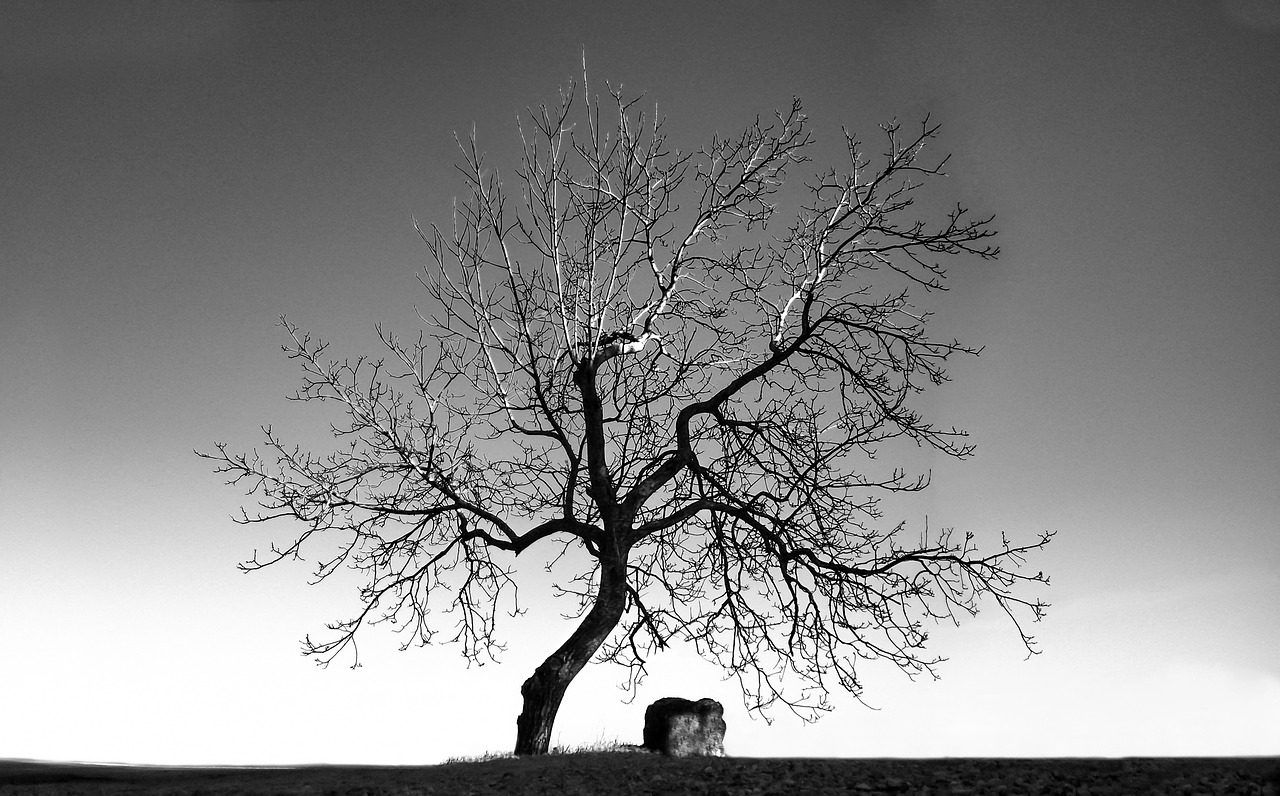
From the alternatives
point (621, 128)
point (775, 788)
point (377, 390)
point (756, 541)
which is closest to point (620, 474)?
point (756, 541)

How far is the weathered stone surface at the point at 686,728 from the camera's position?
415 inches

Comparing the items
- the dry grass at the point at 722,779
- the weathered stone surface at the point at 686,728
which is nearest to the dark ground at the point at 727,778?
the dry grass at the point at 722,779

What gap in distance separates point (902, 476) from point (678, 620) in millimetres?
3001

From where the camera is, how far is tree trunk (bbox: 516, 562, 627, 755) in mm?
10594

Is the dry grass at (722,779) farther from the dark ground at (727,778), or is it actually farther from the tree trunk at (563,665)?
the tree trunk at (563,665)

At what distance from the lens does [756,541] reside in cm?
1158

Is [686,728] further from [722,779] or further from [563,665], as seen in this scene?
[722,779]

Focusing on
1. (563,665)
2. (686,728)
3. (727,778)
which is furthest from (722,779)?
(563,665)

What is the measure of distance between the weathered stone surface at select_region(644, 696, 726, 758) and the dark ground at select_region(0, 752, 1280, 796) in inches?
40.5

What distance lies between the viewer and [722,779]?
26.0 feet

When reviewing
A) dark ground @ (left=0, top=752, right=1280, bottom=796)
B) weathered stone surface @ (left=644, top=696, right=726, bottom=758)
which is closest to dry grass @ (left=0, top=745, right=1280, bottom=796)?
dark ground @ (left=0, top=752, right=1280, bottom=796)

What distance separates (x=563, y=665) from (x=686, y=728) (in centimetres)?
148

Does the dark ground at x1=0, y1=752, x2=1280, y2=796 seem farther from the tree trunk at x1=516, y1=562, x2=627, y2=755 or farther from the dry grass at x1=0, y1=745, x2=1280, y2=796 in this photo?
the tree trunk at x1=516, y1=562, x2=627, y2=755

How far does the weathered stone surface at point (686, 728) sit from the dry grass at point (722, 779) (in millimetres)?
1005
